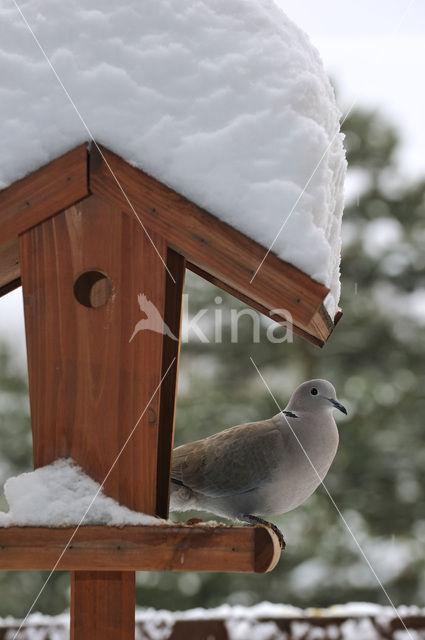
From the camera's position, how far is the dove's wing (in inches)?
55.9

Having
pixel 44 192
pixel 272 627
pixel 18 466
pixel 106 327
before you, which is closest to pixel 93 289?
pixel 106 327

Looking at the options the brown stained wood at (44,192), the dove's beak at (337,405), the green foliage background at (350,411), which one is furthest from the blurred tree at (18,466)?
→ the brown stained wood at (44,192)

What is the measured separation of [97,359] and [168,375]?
0.47 ft

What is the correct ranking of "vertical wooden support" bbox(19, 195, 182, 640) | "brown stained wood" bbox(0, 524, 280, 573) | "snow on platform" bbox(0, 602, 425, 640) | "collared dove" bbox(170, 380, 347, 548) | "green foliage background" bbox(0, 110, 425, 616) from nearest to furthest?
"brown stained wood" bbox(0, 524, 280, 573) → "vertical wooden support" bbox(19, 195, 182, 640) → "collared dove" bbox(170, 380, 347, 548) → "snow on platform" bbox(0, 602, 425, 640) → "green foliage background" bbox(0, 110, 425, 616)

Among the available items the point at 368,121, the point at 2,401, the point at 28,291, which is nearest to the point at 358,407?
the point at 368,121

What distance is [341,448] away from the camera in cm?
460

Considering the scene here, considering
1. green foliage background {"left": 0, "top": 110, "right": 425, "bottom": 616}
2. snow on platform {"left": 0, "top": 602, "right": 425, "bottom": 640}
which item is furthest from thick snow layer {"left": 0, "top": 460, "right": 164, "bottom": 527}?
green foliage background {"left": 0, "top": 110, "right": 425, "bottom": 616}

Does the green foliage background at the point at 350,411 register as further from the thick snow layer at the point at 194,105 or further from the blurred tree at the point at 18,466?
the thick snow layer at the point at 194,105

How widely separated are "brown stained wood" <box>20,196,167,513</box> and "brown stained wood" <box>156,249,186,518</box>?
54mm

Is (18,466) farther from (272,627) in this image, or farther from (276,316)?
(276,316)

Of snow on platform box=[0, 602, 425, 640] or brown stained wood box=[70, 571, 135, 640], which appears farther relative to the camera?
snow on platform box=[0, 602, 425, 640]

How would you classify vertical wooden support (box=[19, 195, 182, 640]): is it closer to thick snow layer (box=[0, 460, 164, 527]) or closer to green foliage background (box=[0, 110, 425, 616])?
thick snow layer (box=[0, 460, 164, 527])

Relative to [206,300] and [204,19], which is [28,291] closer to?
[204,19]

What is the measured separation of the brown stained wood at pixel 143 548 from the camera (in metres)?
1.11
